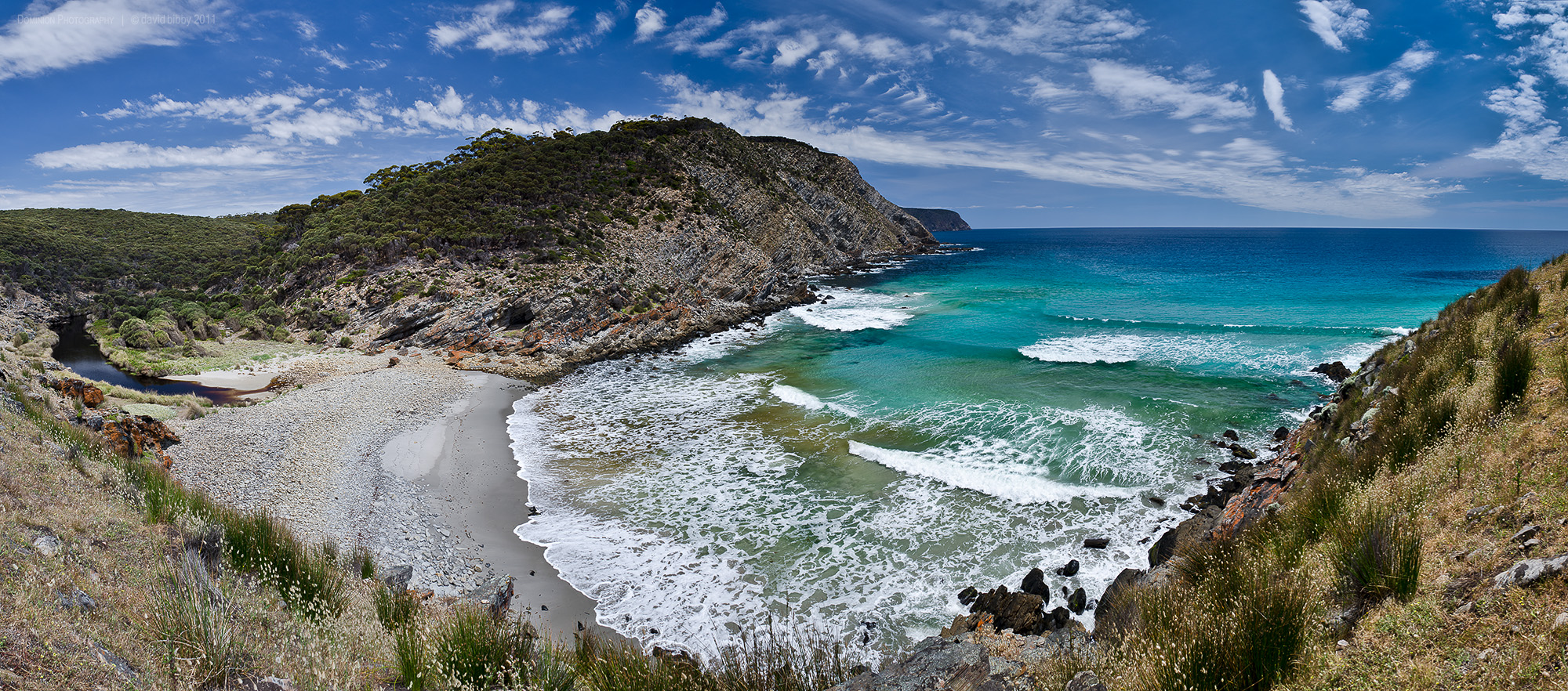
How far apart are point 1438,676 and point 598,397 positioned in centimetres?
2095

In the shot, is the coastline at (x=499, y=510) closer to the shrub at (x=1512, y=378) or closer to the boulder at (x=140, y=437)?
the boulder at (x=140, y=437)

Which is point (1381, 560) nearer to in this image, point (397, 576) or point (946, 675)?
point (946, 675)

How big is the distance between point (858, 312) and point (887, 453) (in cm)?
2556

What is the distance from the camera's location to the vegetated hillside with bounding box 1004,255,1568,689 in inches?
133

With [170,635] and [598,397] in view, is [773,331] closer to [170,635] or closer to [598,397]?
[598,397]

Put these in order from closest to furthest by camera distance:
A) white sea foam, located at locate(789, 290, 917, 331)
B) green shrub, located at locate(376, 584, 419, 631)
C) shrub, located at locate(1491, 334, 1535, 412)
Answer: green shrub, located at locate(376, 584, 419, 631), shrub, located at locate(1491, 334, 1535, 412), white sea foam, located at locate(789, 290, 917, 331)

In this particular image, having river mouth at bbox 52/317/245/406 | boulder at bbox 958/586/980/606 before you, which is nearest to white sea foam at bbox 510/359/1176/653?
boulder at bbox 958/586/980/606

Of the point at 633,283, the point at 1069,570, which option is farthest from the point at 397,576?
the point at 633,283

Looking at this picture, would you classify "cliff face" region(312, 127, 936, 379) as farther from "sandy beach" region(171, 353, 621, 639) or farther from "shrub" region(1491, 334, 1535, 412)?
"shrub" region(1491, 334, 1535, 412)

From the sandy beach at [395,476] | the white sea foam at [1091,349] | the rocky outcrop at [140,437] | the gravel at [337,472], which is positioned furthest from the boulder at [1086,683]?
the white sea foam at [1091,349]

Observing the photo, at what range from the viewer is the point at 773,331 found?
33906 millimetres

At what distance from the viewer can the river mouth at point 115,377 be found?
1903 centimetres

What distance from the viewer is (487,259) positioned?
3428 centimetres

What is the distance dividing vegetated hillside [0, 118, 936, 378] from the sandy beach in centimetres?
622
